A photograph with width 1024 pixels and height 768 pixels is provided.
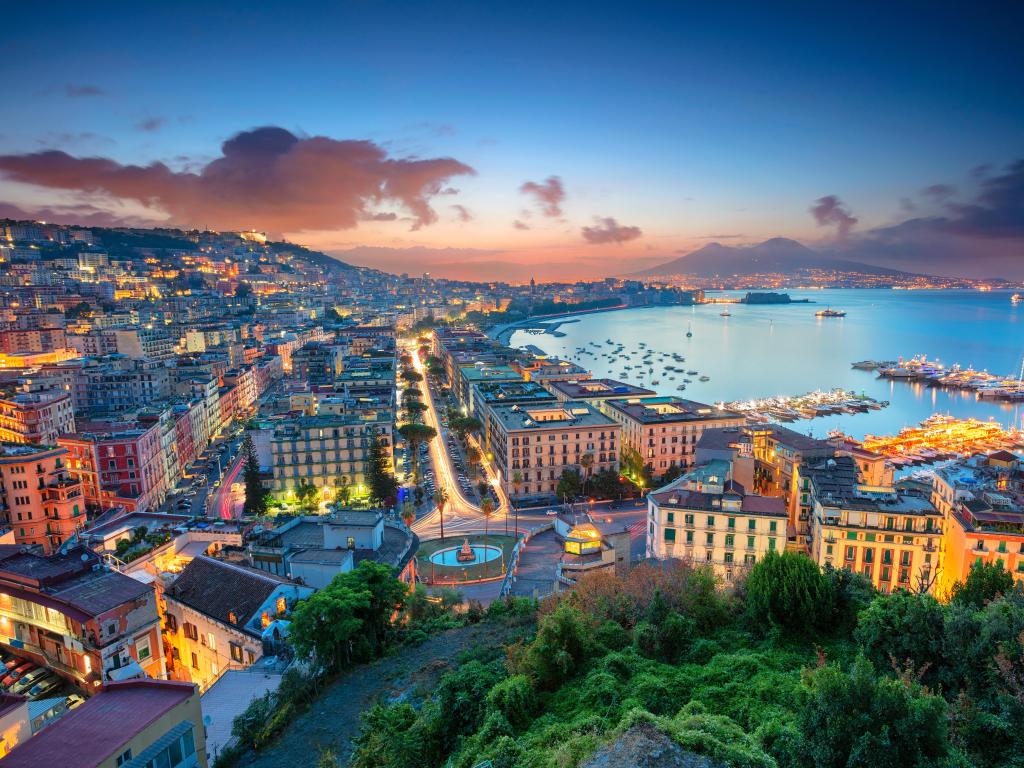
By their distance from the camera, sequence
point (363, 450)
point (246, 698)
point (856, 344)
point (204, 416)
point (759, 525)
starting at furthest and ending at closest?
point (856, 344)
point (204, 416)
point (363, 450)
point (759, 525)
point (246, 698)

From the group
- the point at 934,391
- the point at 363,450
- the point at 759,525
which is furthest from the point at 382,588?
the point at 934,391

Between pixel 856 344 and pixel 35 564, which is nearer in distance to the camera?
pixel 35 564

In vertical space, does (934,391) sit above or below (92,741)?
below

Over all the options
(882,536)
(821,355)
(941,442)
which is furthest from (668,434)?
(821,355)

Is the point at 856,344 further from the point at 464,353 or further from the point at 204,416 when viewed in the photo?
the point at 204,416

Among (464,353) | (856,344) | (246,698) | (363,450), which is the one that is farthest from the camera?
(856,344)

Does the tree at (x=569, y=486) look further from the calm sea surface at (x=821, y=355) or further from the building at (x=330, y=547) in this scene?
the calm sea surface at (x=821, y=355)

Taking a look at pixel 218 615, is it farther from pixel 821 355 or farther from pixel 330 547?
pixel 821 355

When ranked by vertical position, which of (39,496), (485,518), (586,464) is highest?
(39,496)
